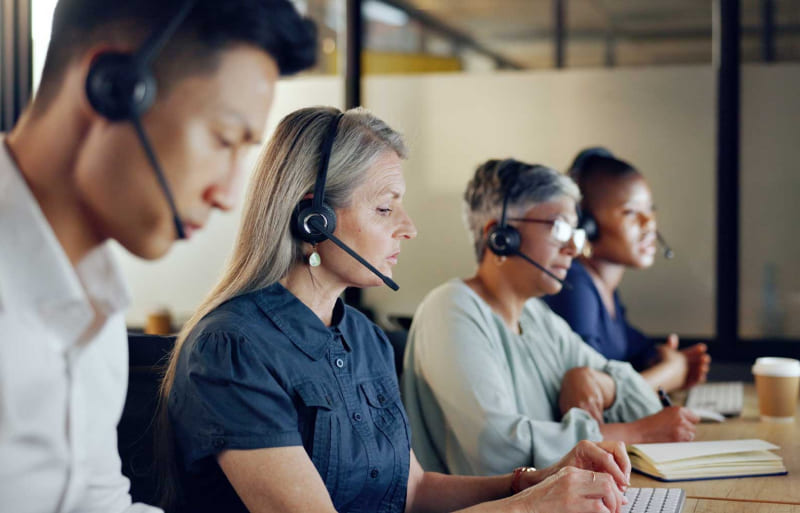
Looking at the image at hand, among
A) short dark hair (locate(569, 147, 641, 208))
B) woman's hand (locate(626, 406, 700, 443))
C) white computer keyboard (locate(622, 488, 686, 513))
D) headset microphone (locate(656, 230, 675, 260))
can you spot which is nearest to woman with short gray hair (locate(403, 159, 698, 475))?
woman's hand (locate(626, 406, 700, 443))

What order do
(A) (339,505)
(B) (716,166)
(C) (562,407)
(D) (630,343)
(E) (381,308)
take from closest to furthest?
1. (A) (339,505)
2. (C) (562,407)
3. (D) (630,343)
4. (B) (716,166)
5. (E) (381,308)

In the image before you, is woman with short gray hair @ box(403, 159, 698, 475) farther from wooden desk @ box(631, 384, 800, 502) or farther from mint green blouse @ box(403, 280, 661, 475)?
wooden desk @ box(631, 384, 800, 502)

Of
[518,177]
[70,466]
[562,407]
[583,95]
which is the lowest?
[562,407]

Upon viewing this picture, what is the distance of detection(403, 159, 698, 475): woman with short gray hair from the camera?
1750mm

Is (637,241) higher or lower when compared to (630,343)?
higher

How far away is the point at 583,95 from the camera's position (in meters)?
3.34

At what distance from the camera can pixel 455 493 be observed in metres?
1.56

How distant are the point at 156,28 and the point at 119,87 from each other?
0.07m

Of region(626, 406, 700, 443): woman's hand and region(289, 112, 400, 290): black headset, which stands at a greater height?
region(289, 112, 400, 290): black headset

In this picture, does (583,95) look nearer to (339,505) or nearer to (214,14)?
(339,505)

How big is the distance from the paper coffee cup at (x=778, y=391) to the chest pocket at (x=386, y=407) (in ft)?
3.91

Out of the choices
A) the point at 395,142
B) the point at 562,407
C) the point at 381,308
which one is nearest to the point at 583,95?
the point at 381,308

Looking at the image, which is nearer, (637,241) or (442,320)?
(442,320)

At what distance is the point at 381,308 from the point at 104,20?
2767 millimetres
